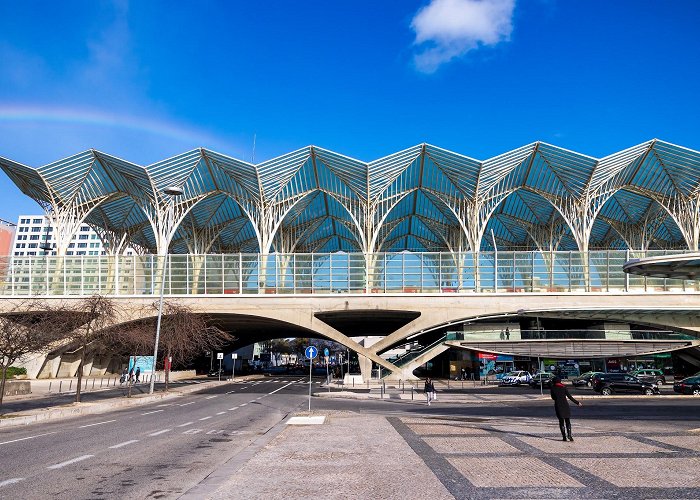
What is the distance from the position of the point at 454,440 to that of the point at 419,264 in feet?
142

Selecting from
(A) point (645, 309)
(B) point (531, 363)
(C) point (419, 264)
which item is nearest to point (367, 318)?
(C) point (419, 264)

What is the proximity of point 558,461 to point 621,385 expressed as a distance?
109 feet

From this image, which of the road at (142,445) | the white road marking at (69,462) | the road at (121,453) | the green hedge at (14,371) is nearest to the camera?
the road at (121,453)

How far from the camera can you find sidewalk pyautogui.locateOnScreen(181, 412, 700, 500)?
8500 millimetres

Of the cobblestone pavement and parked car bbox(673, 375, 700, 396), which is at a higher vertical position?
the cobblestone pavement

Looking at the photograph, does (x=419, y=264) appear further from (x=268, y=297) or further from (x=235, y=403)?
(x=235, y=403)

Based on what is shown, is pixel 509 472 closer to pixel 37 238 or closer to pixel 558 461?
pixel 558 461

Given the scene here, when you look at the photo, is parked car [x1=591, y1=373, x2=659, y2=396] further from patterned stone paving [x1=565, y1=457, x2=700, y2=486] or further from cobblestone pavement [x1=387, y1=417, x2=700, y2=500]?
patterned stone paving [x1=565, y1=457, x2=700, y2=486]

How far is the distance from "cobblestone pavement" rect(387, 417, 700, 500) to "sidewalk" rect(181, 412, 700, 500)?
0.05ft

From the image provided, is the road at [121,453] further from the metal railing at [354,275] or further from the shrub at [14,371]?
the metal railing at [354,275]

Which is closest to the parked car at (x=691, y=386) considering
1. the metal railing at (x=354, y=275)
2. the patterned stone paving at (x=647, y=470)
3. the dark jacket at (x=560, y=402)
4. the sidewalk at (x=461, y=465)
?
the metal railing at (x=354, y=275)

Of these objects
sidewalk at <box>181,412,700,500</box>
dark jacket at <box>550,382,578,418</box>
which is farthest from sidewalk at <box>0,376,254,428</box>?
dark jacket at <box>550,382,578,418</box>

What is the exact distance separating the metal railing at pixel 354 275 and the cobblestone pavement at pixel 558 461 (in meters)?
40.2

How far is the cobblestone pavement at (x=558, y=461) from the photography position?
8.55 meters
